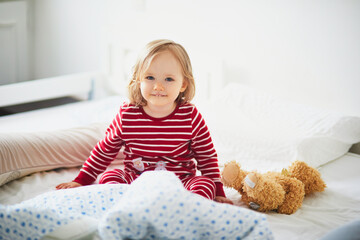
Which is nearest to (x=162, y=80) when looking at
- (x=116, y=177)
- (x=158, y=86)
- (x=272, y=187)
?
(x=158, y=86)

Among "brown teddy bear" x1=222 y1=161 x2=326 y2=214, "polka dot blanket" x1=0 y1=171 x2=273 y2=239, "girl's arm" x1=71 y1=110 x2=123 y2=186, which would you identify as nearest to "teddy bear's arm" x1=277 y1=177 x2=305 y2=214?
"brown teddy bear" x1=222 y1=161 x2=326 y2=214

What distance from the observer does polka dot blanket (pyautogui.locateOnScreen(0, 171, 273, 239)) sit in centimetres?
83

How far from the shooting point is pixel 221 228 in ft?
2.84

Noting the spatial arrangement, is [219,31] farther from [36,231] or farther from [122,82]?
[36,231]

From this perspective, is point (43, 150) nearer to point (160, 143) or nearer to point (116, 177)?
point (116, 177)

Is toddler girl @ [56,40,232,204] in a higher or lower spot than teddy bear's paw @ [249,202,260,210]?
higher

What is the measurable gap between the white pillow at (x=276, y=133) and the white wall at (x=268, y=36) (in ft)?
0.57

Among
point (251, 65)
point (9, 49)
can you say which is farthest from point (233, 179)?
point (9, 49)

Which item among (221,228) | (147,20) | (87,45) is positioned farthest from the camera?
(87,45)

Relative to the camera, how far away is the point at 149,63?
1207 mm

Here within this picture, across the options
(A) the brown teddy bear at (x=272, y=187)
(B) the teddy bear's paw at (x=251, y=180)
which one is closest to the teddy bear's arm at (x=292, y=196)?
(A) the brown teddy bear at (x=272, y=187)

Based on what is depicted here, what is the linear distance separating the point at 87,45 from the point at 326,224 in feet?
7.12

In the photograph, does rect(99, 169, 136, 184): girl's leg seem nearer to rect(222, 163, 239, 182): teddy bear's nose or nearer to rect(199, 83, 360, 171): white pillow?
rect(222, 163, 239, 182): teddy bear's nose

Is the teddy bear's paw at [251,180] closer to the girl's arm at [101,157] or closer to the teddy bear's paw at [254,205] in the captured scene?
the teddy bear's paw at [254,205]
